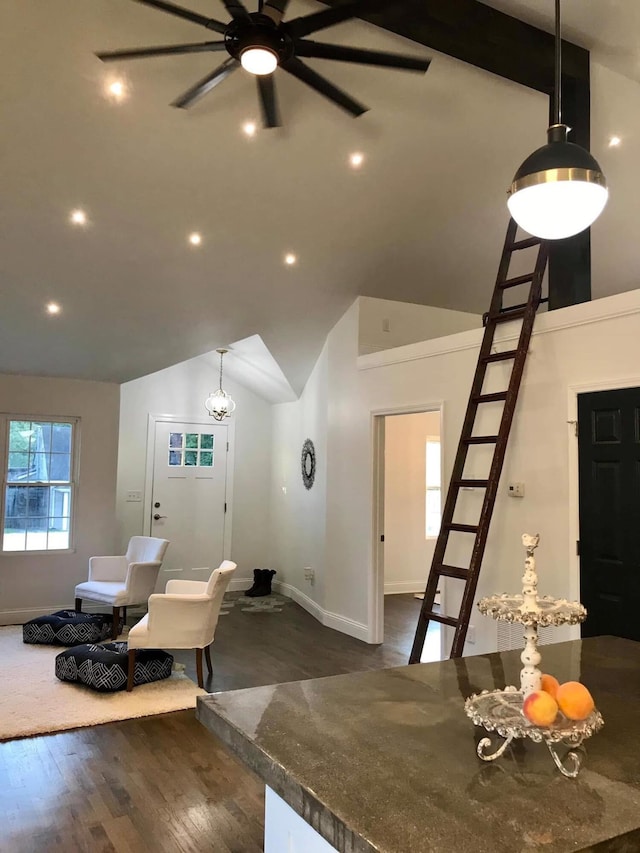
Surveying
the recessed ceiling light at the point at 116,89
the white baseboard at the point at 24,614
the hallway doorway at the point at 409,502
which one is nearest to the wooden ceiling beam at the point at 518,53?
the recessed ceiling light at the point at 116,89

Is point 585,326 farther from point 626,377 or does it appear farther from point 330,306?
point 330,306

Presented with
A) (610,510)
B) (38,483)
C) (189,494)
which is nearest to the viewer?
(610,510)

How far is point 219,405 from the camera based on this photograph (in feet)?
26.4

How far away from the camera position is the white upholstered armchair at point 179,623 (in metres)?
4.44

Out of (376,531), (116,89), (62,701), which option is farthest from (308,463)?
(116,89)

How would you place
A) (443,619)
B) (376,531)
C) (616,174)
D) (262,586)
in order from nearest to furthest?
(443,619), (616,174), (376,531), (262,586)

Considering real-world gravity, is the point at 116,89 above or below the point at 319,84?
above

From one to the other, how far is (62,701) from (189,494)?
13.7ft

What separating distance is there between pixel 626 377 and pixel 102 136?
346 cm

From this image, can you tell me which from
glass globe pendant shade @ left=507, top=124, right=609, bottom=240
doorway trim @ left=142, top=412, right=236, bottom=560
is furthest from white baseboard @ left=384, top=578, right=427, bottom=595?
glass globe pendant shade @ left=507, top=124, right=609, bottom=240

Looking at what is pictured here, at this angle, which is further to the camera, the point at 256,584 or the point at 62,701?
the point at 256,584

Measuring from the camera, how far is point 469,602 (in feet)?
12.5

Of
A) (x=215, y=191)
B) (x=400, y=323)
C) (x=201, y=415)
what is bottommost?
(x=201, y=415)

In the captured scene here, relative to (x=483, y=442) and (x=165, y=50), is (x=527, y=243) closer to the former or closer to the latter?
(x=483, y=442)
